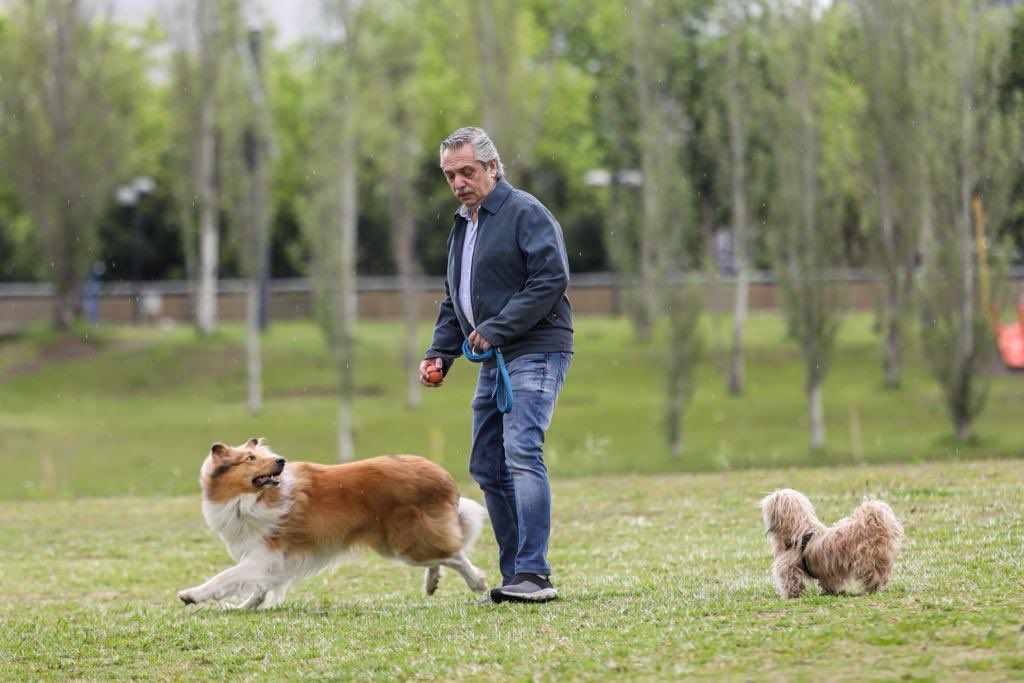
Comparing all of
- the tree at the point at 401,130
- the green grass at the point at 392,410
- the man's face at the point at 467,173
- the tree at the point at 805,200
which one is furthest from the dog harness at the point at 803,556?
the tree at the point at 401,130

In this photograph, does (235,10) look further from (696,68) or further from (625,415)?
(696,68)

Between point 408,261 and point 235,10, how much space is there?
7.69 m

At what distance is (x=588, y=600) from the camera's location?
7.94 meters

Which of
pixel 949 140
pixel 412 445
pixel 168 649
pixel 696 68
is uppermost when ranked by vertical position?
pixel 696 68

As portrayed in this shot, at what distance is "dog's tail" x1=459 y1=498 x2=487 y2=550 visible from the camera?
29.2 ft

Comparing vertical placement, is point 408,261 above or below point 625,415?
above

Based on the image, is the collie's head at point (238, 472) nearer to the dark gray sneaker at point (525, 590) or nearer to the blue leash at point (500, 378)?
the blue leash at point (500, 378)

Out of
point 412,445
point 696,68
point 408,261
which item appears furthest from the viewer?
point 696,68

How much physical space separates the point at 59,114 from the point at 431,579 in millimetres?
33374

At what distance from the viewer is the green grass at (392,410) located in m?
26.3

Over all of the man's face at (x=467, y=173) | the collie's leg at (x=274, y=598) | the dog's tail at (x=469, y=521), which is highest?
the man's face at (x=467, y=173)

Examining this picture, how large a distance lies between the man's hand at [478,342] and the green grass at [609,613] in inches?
51.0

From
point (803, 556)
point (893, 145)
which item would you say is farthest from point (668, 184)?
point (803, 556)

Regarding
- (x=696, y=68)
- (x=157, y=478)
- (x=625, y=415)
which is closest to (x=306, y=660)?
(x=157, y=478)
